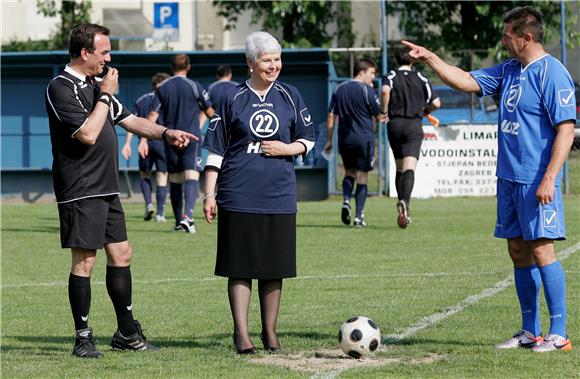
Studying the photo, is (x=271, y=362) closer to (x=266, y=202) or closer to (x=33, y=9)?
(x=266, y=202)

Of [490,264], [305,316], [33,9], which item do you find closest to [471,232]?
[490,264]

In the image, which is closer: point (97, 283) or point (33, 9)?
point (97, 283)

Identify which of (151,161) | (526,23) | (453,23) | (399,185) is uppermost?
(453,23)

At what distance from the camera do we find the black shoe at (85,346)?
24.2 ft

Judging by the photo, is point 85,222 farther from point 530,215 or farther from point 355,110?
point 355,110

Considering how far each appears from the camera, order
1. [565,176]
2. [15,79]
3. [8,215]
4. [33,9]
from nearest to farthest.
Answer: [8,215] < [565,176] < [15,79] < [33,9]

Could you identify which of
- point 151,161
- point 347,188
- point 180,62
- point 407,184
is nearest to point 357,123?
point 347,188

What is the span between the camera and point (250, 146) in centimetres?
739

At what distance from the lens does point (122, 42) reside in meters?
35.5

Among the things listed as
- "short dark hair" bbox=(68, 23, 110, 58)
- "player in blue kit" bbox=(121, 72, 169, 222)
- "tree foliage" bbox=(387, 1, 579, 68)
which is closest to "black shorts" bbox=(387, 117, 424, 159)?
"player in blue kit" bbox=(121, 72, 169, 222)

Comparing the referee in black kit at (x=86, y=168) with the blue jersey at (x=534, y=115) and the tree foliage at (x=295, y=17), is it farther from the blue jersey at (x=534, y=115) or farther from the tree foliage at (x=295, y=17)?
the tree foliage at (x=295, y=17)

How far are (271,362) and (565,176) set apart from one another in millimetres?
18017

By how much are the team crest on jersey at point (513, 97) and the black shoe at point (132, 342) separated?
9.01 ft

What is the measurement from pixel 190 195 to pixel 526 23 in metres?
9.78
